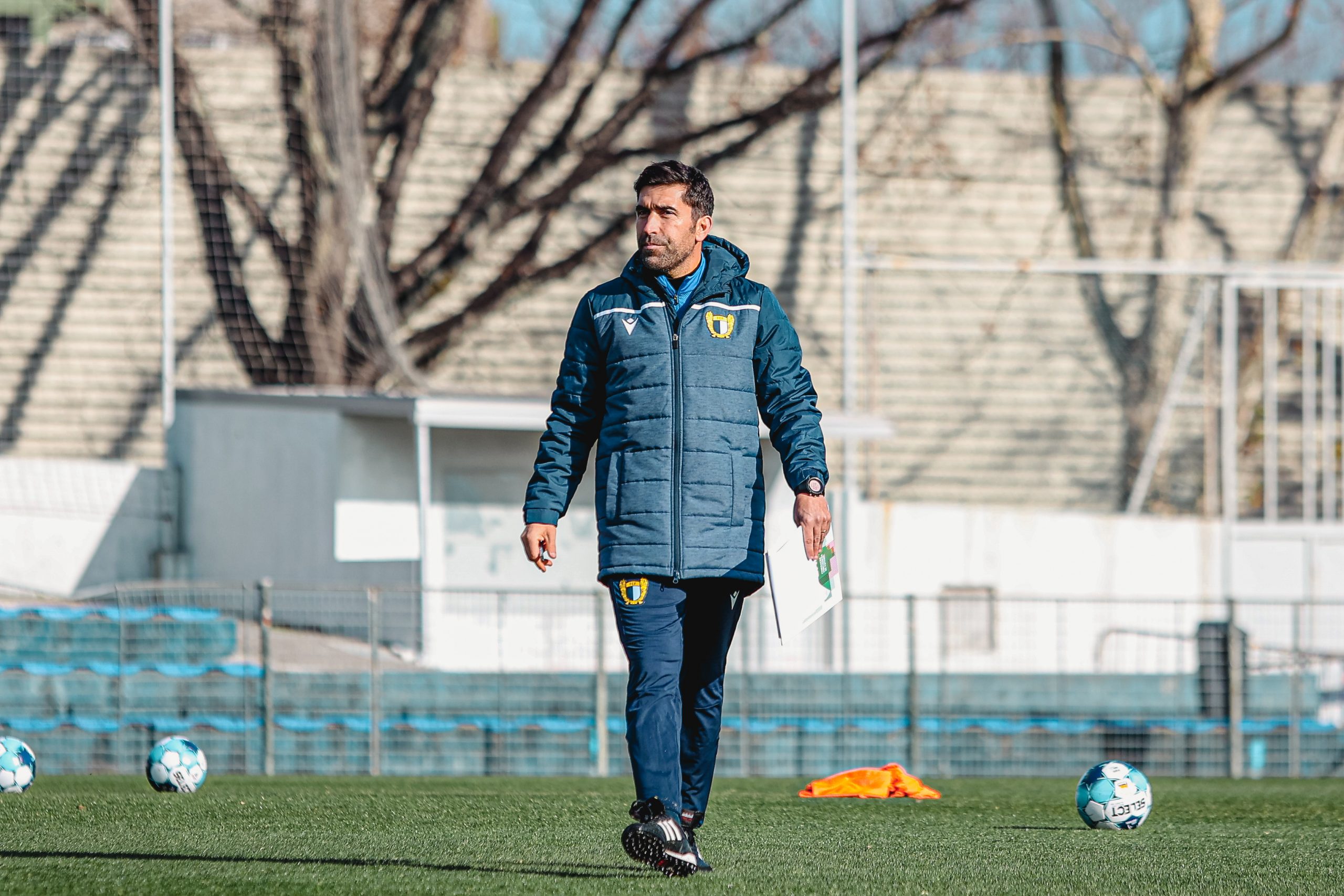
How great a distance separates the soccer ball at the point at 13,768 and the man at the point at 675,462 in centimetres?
369

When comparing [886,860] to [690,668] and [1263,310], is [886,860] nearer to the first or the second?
[690,668]

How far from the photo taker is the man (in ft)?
16.0

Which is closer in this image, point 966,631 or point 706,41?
→ point 966,631

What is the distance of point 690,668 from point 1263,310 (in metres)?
18.6

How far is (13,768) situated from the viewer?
25.4 feet

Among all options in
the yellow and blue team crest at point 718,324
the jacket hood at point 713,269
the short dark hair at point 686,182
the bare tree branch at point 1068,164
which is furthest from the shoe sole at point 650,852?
the bare tree branch at point 1068,164

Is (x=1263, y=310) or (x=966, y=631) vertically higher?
(x=1263, y=310)

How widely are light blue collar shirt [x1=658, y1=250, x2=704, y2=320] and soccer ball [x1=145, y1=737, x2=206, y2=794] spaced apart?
3.95 m

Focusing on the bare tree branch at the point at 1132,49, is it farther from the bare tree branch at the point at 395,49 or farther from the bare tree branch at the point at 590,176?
the bare tree branch at the point at 395,49

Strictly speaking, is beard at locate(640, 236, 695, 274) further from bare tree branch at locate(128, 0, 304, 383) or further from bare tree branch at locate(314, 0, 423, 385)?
bare tree branch at locate(128, 0, 304, 383)

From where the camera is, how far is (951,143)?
22.3m

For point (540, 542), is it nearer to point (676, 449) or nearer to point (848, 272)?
point (676, 449)

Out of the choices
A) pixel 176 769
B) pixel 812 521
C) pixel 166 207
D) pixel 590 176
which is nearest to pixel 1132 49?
pixel 590 176

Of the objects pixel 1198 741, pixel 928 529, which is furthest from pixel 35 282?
pixel 1198 741
